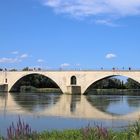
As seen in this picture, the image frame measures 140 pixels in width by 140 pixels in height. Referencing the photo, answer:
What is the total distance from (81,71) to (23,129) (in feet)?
243

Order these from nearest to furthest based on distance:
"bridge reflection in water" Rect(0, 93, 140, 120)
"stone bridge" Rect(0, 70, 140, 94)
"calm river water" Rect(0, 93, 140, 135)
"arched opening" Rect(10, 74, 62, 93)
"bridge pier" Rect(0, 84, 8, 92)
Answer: "calm river water" Rect(0, 93, 140, 135) < "bridge reflection in water" Rect(0, 93, 140, 120) < "stone bridge" Rect(0, 70, 140, 94) < "bridge pier" Rect(0, 84, 8, 92) < "arched opening" Rect(10, 74, 62, 93)

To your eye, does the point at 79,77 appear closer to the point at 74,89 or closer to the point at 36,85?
the point at 74,89

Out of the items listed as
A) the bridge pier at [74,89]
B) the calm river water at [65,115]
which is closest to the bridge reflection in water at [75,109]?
the calm river water at [65,115]

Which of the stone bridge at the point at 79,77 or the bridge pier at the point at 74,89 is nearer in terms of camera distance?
the stone bridge at the point at 79,77

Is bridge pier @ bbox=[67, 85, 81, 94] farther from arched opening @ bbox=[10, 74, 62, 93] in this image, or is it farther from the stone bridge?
arched opening @ bbox=[10, 74, 62, 93]

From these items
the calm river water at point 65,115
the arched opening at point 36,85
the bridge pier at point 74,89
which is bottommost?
the calm river water at point 65,115

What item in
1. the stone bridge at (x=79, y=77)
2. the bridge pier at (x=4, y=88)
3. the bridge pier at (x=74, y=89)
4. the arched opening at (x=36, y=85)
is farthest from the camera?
the arched opening at (x=36, y=85)

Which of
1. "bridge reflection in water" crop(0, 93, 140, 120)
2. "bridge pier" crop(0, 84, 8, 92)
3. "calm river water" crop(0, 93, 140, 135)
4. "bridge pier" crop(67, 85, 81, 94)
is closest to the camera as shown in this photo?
"calm river water" crop(0, 93, 140, 135)

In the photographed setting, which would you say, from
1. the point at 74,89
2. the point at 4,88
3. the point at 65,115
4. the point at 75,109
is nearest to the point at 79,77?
the point at 74,89

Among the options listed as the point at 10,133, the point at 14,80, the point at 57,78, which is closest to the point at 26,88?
the point at 14,80

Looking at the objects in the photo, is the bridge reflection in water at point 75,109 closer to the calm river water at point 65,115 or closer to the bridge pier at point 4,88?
the calm river water at point 65,115

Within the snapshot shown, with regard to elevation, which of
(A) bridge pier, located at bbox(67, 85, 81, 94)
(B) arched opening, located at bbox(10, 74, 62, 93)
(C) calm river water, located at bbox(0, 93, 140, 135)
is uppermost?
(B) arched opening, located at bbox(10, 74, 62, 93)

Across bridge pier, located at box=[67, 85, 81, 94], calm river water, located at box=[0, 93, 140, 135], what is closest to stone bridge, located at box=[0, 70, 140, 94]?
bridge pier, located at box=[67, 85, 81, 94]

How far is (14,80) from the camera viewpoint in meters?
93.9
